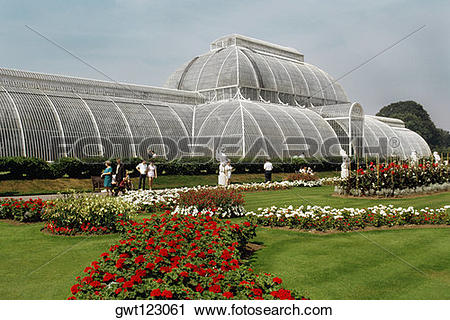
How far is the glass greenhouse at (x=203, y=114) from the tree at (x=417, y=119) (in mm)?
58964

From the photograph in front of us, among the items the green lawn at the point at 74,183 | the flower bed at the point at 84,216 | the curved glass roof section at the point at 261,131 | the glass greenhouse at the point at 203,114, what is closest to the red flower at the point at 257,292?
the flower bed at the point at 84,216

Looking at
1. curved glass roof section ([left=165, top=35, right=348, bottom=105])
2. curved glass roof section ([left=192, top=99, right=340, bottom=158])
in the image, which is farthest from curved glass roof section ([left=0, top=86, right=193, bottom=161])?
curved glass roof section ([left=165, top=35, right=348, bottom=105])

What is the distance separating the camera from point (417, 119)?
120 metres

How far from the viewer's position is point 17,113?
101ft

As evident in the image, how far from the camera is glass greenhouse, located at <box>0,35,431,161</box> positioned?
32.5 meters

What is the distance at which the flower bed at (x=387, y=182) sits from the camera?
65.9 feet

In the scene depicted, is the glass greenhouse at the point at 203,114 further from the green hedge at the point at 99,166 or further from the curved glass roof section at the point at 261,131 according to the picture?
the green hedge at the point at 99,166

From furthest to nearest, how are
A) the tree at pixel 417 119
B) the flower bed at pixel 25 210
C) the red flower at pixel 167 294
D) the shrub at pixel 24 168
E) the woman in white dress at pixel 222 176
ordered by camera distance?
1. the tree at pixel 417 119
2. the woman in white dress at pixel 222 176
3. the shrub at pixel 24 168
4. the flower bed at pixel 25 210
5. the red flower at pixel 167 294

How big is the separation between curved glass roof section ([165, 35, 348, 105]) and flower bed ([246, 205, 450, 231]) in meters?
38.0

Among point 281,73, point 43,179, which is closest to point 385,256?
point 43,179

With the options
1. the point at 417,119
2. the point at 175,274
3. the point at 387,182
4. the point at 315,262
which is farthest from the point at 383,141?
the point at 417,119

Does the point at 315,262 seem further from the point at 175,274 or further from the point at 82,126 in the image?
the point at 82,126

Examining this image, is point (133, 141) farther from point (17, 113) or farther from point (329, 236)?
point (329, 236)

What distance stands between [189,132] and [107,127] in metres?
9.48
